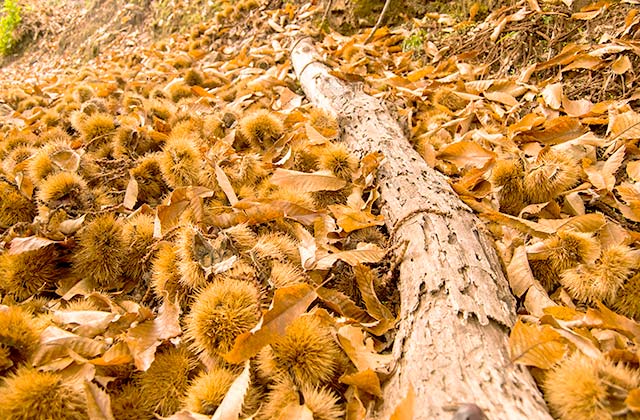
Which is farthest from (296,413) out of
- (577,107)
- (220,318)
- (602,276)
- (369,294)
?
(577,107)

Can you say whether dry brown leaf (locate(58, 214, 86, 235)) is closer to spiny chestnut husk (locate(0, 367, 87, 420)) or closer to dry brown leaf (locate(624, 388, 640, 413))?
spiny chestnut husk (locate(0, 367, 87, 420))

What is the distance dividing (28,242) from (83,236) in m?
0.15

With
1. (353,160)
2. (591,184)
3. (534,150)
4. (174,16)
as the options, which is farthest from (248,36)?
(591,184)

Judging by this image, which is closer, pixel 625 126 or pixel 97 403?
pixel 97 403

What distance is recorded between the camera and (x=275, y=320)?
39.8 inches

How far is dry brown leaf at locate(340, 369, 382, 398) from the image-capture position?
93 centimetres

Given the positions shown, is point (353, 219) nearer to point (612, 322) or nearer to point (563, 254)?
point (563, 254)

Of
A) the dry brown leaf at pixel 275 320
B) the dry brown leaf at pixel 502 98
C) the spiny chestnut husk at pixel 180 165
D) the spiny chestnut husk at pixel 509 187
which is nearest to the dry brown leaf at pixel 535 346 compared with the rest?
the dry brown leaf at pixel 275 320

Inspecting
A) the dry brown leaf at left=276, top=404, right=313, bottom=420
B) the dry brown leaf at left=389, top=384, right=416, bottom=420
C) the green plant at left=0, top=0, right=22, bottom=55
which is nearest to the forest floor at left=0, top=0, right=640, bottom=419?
the dry brown leaf at left=276, top=404, right=313, bottom=420

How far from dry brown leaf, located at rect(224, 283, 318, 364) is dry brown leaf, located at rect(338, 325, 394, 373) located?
119 mm

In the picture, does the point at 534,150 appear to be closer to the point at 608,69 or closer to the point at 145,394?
the point at 608,69

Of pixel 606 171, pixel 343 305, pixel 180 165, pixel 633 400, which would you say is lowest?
pixel 606 171

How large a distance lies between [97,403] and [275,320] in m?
0.41

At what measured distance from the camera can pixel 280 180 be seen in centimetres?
162
